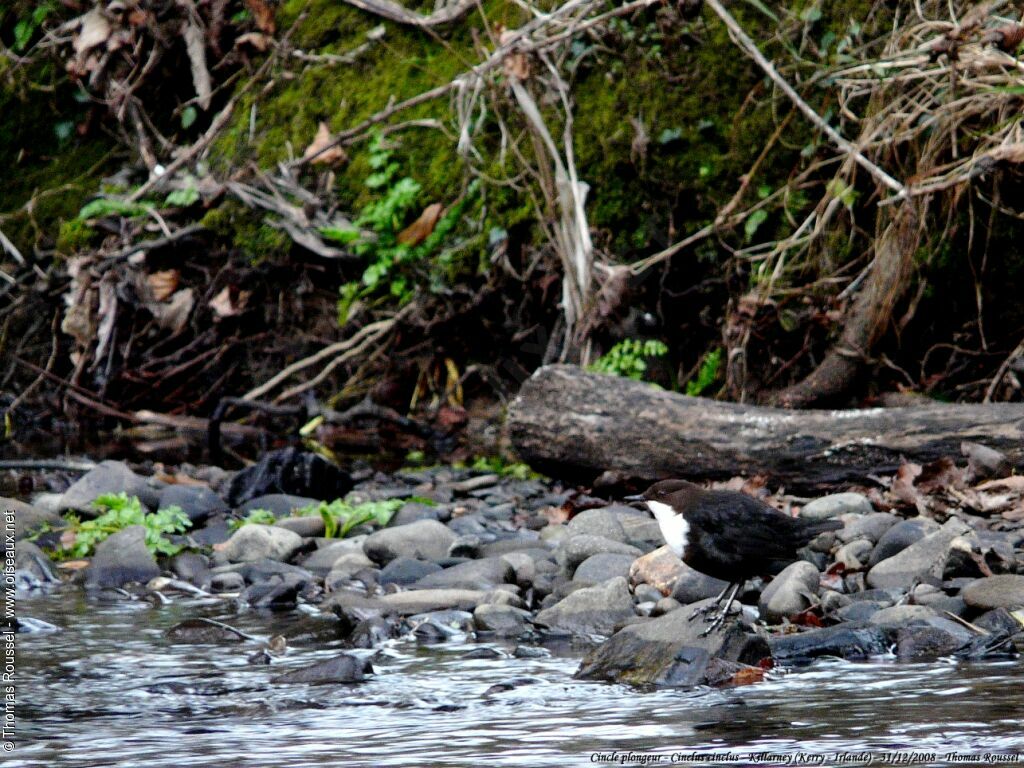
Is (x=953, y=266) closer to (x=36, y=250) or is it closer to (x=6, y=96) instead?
(x=36, y=250)

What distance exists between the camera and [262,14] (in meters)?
12.1

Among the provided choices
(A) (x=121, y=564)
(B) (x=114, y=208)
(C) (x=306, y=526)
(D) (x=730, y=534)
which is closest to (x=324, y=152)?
(B) (x=114, y=208)

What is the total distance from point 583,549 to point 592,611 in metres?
0.64

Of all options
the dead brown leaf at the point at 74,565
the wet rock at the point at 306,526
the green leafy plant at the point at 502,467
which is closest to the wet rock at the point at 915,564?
the wet rock at the point at 306,526

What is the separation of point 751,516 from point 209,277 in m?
8.04

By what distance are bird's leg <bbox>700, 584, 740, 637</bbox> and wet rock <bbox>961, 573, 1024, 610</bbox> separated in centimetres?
78

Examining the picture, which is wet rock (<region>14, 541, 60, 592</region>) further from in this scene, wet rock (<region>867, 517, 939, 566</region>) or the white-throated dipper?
wet rock (<region>867, 517, 939, 566</region>)

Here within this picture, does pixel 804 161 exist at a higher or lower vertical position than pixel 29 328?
higher

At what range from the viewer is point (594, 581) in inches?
197

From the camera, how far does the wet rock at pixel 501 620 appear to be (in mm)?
4605

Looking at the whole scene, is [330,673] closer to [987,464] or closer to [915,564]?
[915,564]

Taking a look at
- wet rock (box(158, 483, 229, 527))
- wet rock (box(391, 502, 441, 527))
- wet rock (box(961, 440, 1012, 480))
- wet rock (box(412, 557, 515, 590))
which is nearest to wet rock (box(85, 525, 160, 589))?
wet rock (box(158, 483, 229, 527))

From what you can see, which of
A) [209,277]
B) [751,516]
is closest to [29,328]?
[209,277]

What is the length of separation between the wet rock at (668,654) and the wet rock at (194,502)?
11.0 ft
